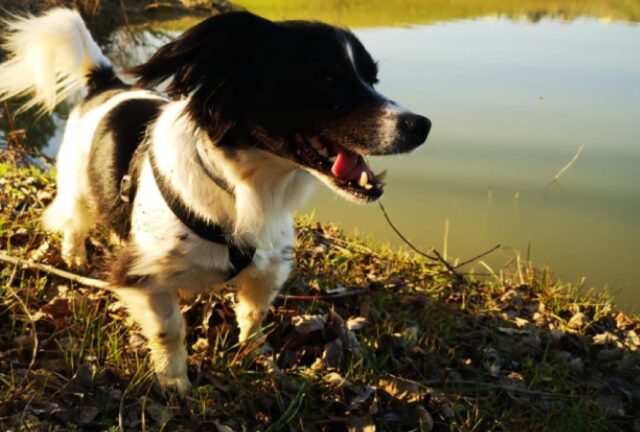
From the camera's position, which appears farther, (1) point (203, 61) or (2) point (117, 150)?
(2) point (117, 150)

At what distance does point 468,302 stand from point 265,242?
1.67 metres

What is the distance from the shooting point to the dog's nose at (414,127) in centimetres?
200

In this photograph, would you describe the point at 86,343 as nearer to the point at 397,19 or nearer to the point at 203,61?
the point at 203,61

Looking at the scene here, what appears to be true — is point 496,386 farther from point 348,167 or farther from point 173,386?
point 173,386

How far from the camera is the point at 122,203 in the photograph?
2.54 meters

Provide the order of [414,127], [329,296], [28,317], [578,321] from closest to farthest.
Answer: [414,127], [28,317], [329,296], [578,321]

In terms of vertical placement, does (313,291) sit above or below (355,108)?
below

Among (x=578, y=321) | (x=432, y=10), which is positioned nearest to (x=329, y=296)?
(x=578, y=321)

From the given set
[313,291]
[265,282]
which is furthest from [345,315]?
[265,282]

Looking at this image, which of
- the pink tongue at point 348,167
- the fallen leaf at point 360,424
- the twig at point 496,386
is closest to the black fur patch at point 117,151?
the pink tongue at point 348,167

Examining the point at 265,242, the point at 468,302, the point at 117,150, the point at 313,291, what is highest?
the point at 117,150

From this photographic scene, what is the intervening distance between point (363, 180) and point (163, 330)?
1055 millimetres

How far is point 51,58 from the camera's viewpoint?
3.15 metres

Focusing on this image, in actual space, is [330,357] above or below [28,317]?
below
